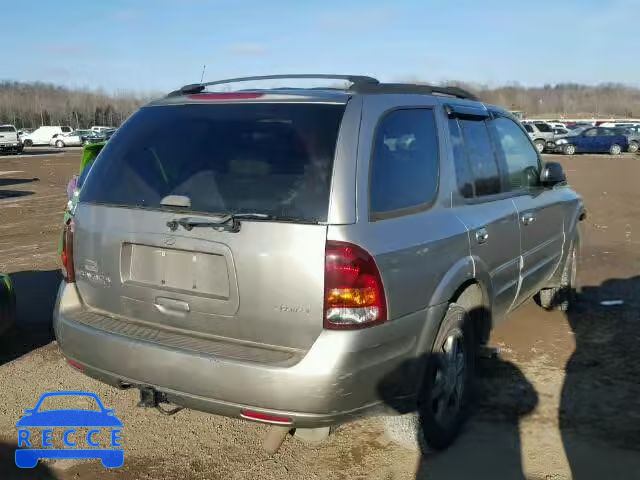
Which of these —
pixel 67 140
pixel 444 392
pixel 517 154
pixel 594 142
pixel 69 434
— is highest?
pixel 517 154

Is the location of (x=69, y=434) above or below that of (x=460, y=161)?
below

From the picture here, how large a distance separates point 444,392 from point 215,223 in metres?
1.62

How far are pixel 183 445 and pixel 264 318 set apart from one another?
129cm

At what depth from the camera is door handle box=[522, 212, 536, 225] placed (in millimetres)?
4320

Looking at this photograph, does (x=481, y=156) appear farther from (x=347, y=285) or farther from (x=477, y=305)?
(x=347, y=285)

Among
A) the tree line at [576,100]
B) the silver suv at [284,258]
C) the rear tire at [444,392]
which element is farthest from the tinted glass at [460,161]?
the tree line at [576,100]

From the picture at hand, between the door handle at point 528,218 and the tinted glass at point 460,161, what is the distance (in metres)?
0.83

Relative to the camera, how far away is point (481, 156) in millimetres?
3934

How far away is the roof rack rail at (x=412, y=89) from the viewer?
10.3ft

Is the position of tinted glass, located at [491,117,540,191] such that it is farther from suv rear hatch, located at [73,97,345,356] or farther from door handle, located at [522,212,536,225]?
suv rear hatch, located at [73,97,345,356]

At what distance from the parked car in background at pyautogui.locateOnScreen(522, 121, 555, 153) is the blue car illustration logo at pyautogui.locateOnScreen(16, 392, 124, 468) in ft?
118

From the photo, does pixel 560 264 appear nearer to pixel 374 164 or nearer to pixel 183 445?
pixel 374 164

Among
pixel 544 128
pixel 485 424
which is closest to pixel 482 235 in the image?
pixel 485 424

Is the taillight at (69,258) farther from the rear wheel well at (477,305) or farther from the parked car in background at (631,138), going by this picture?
the parked car in background at (631,138)
